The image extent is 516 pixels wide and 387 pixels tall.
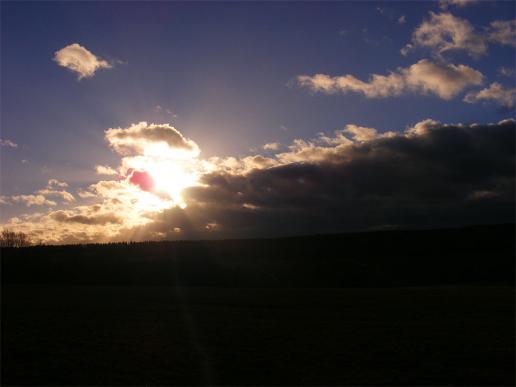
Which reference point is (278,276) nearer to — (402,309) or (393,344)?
(402,309)

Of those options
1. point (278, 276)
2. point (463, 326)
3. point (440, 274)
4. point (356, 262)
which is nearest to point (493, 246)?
point (440, 274)

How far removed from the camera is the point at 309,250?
107 metres

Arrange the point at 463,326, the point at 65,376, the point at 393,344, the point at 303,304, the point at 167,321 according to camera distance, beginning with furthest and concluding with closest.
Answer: the point at 303,304
the point at 167,321
the point at 463,326
the point at 393,344
the point at 65,376

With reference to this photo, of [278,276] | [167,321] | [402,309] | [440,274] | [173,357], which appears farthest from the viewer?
[440,274]

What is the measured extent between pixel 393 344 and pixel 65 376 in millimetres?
12835

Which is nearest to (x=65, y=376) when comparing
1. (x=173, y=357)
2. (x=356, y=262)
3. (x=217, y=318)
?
(x=173, y=357)

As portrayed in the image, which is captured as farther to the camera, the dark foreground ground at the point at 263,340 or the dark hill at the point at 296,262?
the dark hill at the point at 296,262

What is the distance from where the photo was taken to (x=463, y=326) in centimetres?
2462

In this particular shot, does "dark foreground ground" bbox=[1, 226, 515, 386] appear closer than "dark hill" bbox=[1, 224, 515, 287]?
Yes

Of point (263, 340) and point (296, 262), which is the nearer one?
point (263, 340)

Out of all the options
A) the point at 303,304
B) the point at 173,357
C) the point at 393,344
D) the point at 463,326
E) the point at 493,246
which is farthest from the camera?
the point at 493,246

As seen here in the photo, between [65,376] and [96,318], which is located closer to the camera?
[65,376]

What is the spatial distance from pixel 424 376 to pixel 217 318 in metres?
14.4

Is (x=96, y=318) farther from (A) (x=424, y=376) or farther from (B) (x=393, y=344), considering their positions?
(A) (x=424, y=376)
